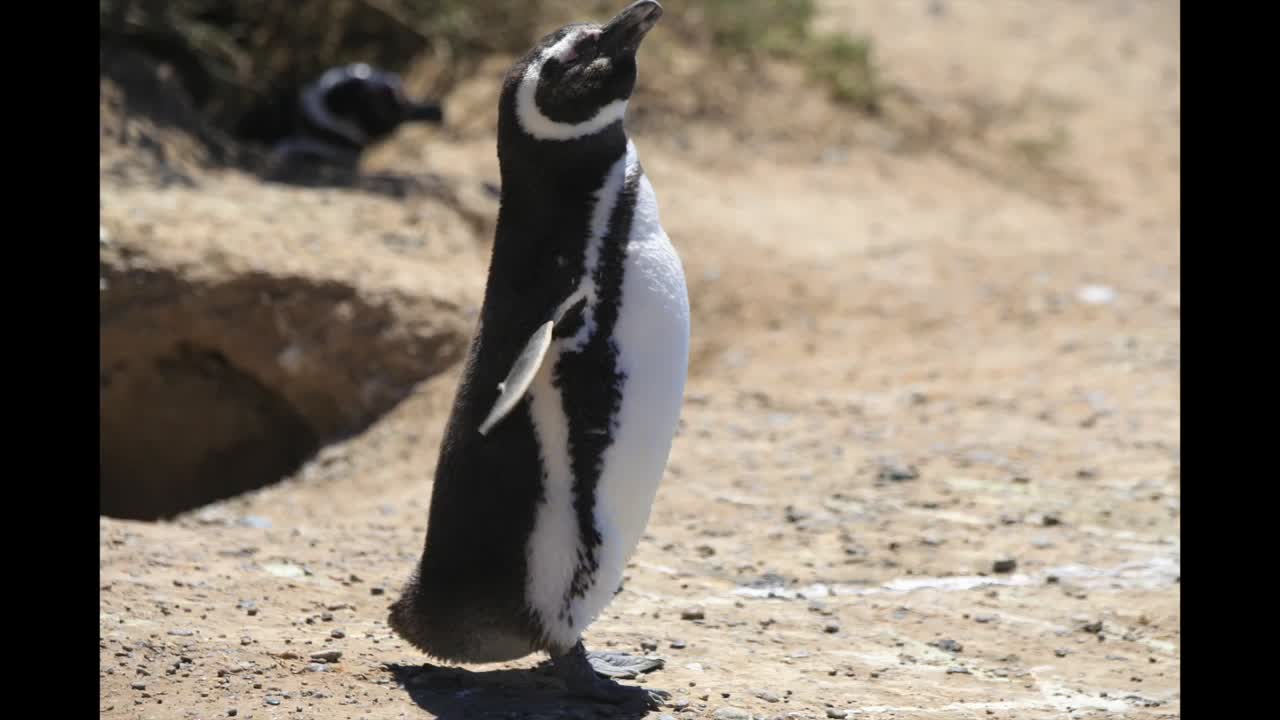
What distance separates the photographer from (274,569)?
146 inches

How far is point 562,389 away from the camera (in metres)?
2.72

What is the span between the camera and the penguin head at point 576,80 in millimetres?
2766

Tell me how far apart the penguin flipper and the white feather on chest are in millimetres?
100

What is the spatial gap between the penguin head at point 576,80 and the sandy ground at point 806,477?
1.11 m

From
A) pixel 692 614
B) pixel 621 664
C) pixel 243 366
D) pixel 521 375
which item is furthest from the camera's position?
pixel 243 366

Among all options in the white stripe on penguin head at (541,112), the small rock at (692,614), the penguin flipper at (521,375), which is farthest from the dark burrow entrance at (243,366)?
the penguin flipper at (521,375)

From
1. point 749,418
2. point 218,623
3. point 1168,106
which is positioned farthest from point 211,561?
point 1168,106

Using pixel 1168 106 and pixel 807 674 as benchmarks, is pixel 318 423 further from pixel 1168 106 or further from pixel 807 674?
pixel 1168 106

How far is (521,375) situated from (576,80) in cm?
60

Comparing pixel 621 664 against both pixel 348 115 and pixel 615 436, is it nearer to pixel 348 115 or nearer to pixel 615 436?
pixel 615 436

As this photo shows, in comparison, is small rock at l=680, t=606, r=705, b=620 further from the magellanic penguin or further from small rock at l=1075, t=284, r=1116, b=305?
small rock at l=1075, t=284, r=1116, b=305

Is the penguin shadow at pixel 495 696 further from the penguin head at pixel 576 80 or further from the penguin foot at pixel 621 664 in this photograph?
the penguin head at pixel 576 80

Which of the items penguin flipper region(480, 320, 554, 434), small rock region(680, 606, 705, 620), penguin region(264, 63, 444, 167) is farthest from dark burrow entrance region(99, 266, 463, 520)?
penguin flipper region(480, 320, 554, 434)

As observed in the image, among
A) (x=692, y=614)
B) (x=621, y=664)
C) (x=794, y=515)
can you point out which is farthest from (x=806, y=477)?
(x=621, y=664)
